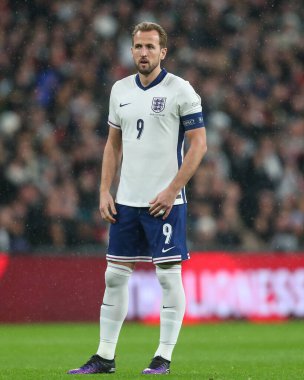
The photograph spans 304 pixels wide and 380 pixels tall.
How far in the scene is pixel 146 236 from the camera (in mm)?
6797

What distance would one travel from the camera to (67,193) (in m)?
14.6

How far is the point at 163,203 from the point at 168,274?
0.44 m

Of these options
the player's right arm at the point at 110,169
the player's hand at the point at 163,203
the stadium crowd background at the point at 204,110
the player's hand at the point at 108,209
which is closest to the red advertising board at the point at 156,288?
the stadium crowd background at the point at 204,110

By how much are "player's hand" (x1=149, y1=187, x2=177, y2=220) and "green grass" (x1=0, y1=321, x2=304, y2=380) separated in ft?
3.23

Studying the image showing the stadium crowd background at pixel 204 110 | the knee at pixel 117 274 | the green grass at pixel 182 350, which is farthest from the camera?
the stadium crowd background at pixel 204 110

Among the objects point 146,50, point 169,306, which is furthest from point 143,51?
point 169,306

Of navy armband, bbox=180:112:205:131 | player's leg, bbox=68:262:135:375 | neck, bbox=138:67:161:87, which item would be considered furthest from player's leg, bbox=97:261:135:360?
neck, bbox=138:67:161:87

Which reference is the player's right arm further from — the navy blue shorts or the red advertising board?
the red advertising board

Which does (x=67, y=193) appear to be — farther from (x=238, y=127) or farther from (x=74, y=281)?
(x=238, y=127)

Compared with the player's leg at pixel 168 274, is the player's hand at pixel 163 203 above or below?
above

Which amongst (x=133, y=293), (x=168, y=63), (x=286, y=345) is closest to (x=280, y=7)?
(x=168, y=63)

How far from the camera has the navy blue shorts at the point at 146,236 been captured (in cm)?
667

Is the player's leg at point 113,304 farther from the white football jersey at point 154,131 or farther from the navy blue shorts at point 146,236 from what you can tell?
the white football jersey at point 154,131

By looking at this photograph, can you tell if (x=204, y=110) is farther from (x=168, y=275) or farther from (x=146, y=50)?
(x=168, y=275)
